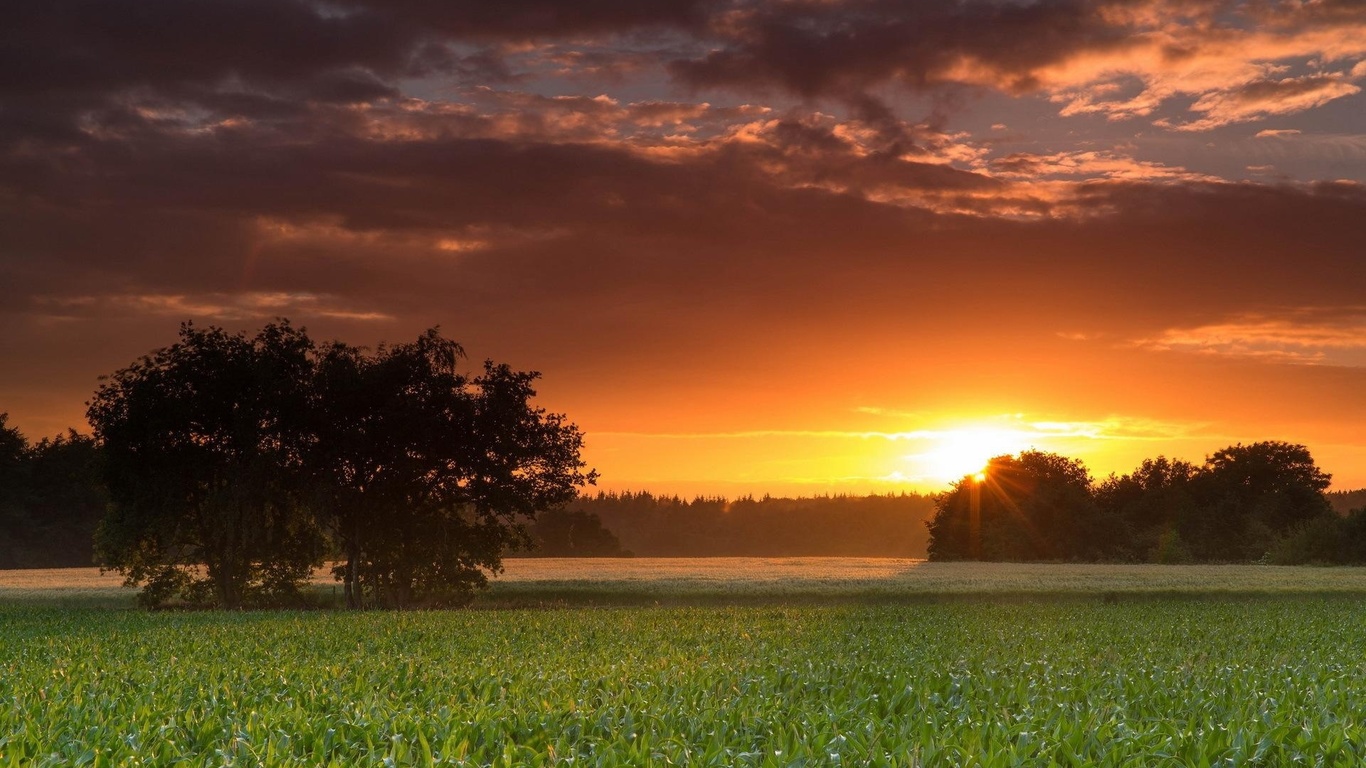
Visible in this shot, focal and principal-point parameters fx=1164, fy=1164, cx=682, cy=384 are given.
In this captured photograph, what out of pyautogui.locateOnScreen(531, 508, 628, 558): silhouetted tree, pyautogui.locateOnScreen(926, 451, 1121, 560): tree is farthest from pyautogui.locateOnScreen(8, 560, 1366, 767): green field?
pyautogui.locateOnScreen(531, 508, 628, 558): silhouetted tree

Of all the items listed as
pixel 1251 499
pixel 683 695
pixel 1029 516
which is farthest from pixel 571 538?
pixel 683 695

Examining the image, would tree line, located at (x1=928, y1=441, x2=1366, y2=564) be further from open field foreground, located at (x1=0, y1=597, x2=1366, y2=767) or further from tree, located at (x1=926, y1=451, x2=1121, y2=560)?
open field foreground, located at (x1=0, y1=597, x2=1366, y2=767)

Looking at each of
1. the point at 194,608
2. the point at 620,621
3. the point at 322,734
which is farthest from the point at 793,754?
the point at 194,608

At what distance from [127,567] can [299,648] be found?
29730 mm

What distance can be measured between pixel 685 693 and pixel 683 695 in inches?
11.6

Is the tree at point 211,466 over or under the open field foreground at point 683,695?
over

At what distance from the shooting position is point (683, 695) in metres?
14.6

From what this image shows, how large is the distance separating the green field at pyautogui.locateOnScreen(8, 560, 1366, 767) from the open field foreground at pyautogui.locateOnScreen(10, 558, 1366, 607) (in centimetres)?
1868

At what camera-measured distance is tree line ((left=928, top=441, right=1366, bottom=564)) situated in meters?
105

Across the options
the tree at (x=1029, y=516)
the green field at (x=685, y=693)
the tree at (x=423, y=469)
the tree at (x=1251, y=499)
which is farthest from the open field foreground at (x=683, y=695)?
the tree at (x=1251, y=499)

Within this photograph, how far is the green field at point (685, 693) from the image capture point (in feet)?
36.3

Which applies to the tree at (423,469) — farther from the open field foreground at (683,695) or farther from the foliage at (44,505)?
the foliage at (44,505)

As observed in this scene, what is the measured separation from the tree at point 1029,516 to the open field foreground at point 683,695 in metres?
79.2

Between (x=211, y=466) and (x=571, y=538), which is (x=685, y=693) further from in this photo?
(x=571, y=538)
